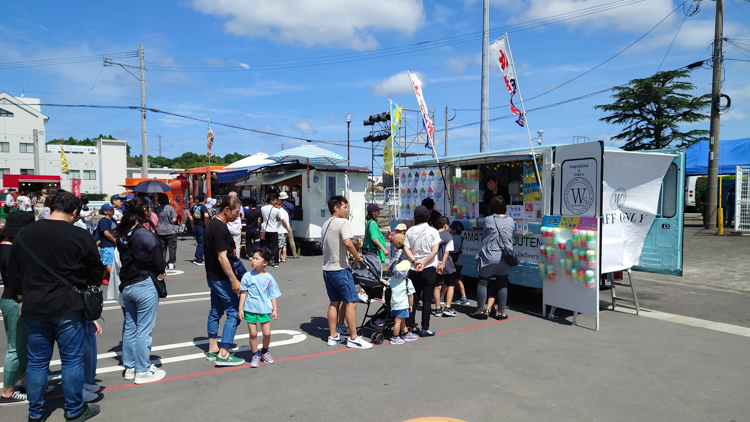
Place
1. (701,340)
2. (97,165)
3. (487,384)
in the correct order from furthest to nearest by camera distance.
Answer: (97,165)
(701,340)
(487,384)

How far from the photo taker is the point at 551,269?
6730 millimetres

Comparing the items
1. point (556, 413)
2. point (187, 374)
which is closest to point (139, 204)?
point (187, 374)

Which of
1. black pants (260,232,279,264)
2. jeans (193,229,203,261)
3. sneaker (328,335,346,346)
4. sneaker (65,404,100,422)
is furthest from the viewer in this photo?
jeans (193,229,203,261)

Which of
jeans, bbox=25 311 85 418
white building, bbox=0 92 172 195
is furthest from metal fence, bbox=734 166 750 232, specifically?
white building, bbox=0 92 172 195

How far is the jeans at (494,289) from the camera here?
6875mm

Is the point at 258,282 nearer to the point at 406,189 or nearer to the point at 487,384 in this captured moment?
the point at 487,384

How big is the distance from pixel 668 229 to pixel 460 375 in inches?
191

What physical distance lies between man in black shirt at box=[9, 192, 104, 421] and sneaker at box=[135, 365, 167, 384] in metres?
0.71

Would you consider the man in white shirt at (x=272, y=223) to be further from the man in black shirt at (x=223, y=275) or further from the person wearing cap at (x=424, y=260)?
the man in black shirt at (x=223, y=275)

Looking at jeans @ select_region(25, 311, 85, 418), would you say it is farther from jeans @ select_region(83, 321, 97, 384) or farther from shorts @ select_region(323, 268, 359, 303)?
shorts @ select_region(323, 268, 359, 303)

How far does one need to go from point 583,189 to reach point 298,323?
4431 mm

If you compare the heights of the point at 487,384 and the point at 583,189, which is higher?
the point at 583,189

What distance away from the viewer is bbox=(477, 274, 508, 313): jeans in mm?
6875

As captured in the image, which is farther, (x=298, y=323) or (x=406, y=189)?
(x=406, y=189)
